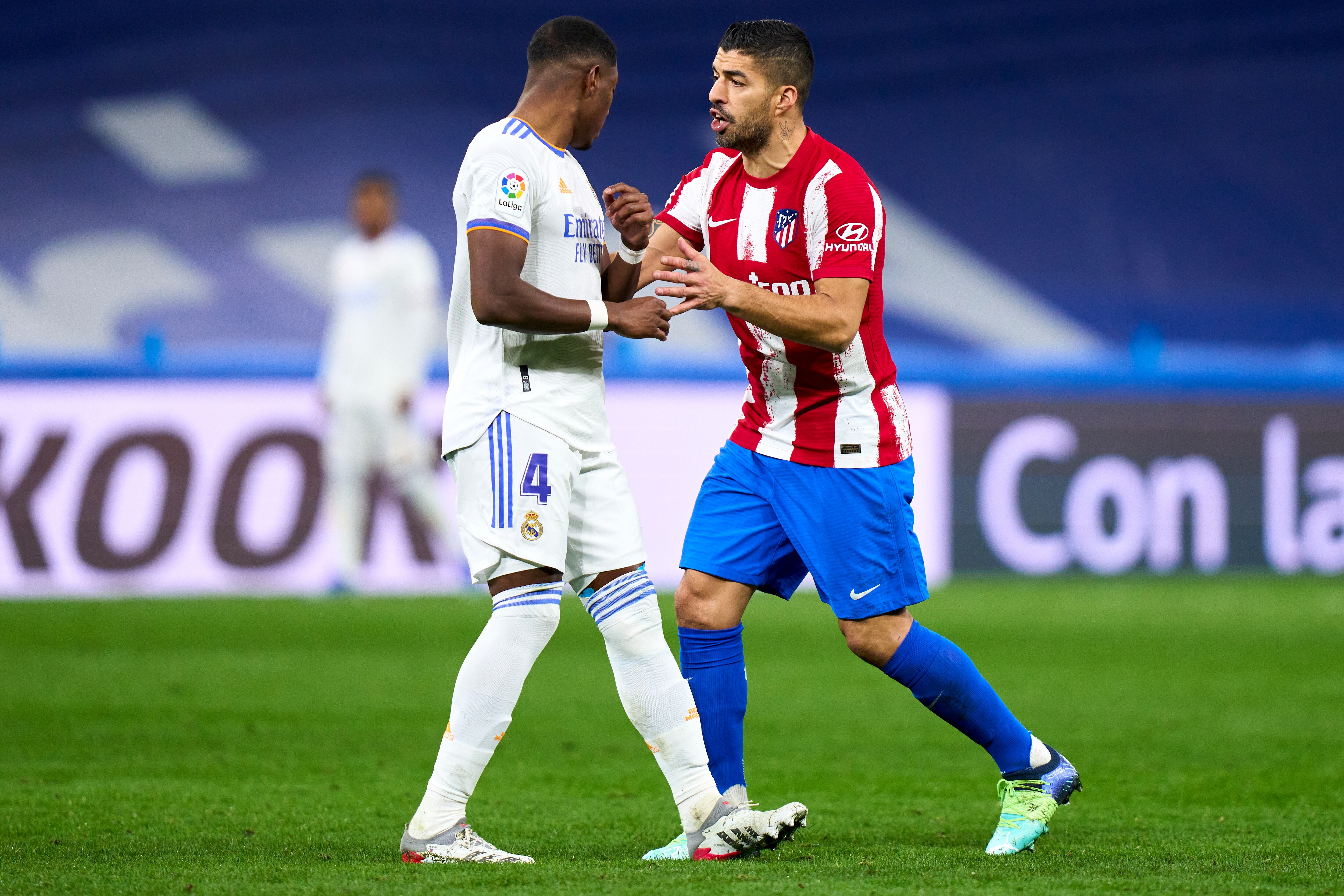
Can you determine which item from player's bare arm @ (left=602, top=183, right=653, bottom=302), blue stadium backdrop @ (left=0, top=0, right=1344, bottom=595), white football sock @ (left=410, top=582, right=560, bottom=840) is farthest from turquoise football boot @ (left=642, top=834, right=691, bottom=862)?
blue stadium backdrop @ (left=0, top=0, right=1344, bottom=595)

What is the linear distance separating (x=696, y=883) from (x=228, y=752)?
2428 mm

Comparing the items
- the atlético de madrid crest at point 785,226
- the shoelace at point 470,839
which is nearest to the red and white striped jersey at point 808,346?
the atlético de madrid crest at point 785,226

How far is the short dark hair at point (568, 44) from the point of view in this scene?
141 inches

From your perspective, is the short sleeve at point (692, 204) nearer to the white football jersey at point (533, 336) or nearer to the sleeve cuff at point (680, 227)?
the sleeve cuff at point (680, 227)

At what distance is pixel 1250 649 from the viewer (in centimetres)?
763

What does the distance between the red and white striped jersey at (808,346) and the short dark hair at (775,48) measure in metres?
0.14

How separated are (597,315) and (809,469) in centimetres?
67

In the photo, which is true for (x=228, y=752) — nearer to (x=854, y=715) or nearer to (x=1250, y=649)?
(x=854, y=715)

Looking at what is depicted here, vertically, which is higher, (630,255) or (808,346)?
(630,255)

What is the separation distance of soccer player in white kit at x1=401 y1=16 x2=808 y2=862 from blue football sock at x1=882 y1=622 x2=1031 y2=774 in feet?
1.49

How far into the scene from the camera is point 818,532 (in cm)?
371

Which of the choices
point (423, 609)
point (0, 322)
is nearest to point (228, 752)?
point (423, 609)

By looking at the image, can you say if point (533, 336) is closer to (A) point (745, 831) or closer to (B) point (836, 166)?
(B) point (836, 166)

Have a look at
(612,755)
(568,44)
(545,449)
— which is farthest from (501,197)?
(612,755)
